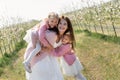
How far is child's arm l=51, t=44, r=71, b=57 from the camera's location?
5797 mm

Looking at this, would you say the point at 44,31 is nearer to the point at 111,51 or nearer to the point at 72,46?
the point at 72,46

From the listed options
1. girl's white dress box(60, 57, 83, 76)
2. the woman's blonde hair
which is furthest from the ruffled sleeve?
girl's white dress box(60, 57, 83, 76)

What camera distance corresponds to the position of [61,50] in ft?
19.1

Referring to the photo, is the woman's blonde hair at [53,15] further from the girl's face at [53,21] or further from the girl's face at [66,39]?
the girl's face at [66,39]

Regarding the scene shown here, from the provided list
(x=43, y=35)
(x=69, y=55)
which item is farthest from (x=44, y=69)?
(x=43, y=35)

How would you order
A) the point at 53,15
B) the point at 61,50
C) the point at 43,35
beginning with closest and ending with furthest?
the point at 53,15, the point at 43,35, the point at 61,50

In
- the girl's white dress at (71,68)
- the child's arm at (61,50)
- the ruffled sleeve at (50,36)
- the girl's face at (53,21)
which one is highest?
the girl's face at (53,21)

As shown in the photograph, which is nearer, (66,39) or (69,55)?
(66,39)

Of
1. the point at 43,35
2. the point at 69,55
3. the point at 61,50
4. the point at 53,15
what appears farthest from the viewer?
the point at 69,55

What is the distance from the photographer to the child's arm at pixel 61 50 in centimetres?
580

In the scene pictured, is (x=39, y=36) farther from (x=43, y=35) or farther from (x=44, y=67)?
(x=44, y=67)

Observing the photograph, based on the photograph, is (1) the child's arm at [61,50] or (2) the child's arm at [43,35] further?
(1) the child's arm at [61,50]

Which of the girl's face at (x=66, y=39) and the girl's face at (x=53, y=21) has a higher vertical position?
the girl's face at (x=53, y=21)

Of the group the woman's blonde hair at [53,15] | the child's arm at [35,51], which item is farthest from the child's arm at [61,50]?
the woman's blonde hair at [53,15]
